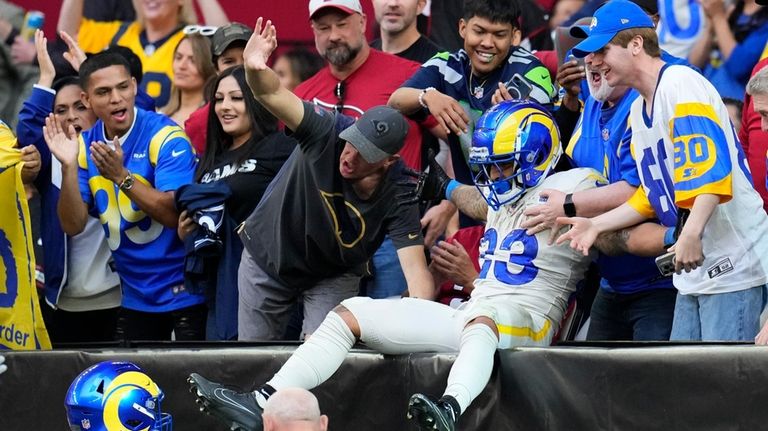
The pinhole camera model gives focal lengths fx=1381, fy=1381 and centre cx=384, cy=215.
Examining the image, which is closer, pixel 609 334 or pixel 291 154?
pixel 609 334

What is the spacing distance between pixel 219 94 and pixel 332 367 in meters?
2.63

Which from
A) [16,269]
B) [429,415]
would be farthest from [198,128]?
[429,415]

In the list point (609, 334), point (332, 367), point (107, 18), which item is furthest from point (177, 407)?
point (107, 18)

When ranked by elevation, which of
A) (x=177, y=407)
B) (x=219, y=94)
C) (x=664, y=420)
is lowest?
(x=177, y=407)

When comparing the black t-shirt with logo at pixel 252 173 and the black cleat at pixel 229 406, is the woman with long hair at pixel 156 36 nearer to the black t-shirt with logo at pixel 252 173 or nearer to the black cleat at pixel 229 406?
the black t-shirt with logo at pixel 252 173

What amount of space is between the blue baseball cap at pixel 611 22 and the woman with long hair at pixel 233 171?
2244mm

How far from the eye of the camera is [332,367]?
577 centimetres

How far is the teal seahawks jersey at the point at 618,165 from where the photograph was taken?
643 centimetres

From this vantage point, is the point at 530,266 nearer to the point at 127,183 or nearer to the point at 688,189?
the point at 688,189

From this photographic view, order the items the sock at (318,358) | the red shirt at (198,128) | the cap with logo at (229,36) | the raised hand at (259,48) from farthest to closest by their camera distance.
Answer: the cap with logo at (229,36) < the red shirt at (198,128) < the raised hand at (259,48) < the sock at (318,358)

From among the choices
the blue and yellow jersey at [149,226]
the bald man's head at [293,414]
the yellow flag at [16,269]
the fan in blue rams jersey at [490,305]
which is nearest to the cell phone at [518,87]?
the fan in blue rams jersey at [490,305]

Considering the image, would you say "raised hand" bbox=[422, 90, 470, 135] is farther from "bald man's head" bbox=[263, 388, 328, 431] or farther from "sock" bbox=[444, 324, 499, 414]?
"bald man's head" bbox=[263, 388, 328, 431]

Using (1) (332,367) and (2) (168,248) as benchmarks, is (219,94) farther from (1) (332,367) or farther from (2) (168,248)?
(1) (332,367)

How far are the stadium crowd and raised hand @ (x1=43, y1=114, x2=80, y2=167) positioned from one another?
1 centimetres
